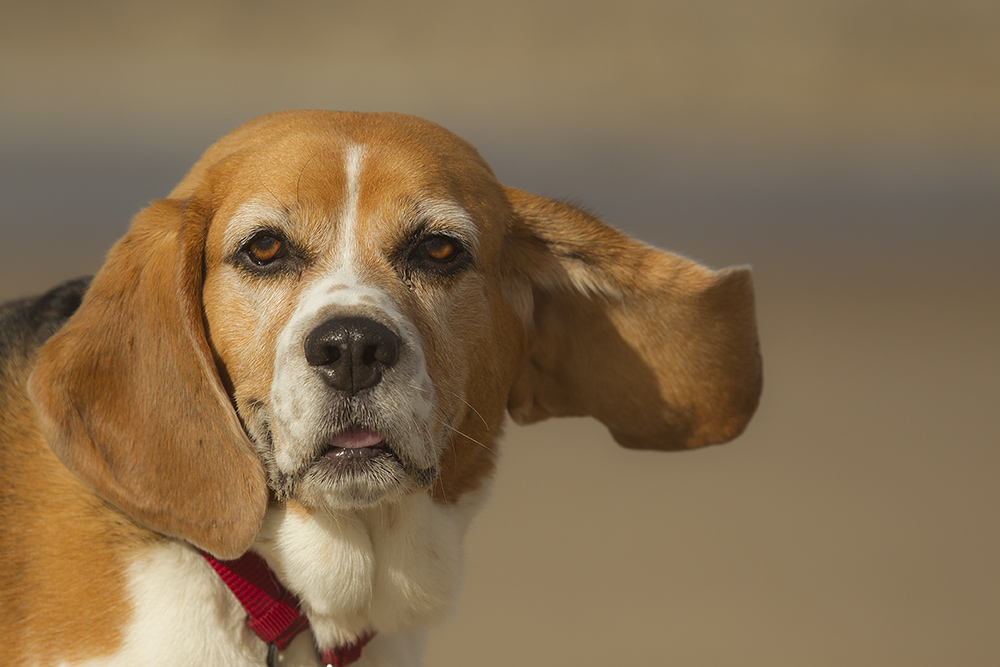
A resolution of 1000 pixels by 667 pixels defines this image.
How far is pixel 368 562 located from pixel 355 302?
812mm

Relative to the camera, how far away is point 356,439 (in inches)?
138

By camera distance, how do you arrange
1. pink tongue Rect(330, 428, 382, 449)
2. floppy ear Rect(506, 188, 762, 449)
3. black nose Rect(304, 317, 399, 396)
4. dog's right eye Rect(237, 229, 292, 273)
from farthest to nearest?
floppy ear Rect(506, 188, 762, 449), dog's right eye Rect(237, 229, 292, 273), pink tongue Rect(330, 428, 382, 449), black nose Rect(304, 317, 399, 396)

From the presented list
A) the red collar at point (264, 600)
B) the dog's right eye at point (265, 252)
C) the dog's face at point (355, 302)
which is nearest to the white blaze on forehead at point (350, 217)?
the dog's face at point (355, 302)

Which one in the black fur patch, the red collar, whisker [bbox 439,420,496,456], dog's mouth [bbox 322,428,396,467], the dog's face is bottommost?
the red collar

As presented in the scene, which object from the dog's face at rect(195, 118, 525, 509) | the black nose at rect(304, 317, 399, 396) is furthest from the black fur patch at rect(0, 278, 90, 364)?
the black nose at rect(304, 317, 399, 396)

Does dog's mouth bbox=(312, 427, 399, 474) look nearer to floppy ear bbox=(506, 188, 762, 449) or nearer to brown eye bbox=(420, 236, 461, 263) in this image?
brown eye bbox=(420, 236, 461, 263)

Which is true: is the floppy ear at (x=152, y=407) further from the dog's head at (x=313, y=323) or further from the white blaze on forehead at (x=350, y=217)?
the white blaze on forehead at (x=350, y=217)

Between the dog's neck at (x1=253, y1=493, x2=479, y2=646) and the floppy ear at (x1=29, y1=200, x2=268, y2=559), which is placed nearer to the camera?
the floppy ear at (x1=29, y1=200, x2=268, y2=559)

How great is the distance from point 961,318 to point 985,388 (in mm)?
3264

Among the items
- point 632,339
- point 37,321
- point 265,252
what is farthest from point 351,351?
point 632,339

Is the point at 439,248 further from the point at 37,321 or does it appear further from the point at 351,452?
the point at 37,321

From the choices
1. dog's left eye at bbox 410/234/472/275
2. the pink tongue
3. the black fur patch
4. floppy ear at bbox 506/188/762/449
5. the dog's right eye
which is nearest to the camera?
the pink tongue

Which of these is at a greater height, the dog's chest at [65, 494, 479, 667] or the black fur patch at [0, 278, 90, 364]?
the black fur patch at [0, 278, 90, 364]

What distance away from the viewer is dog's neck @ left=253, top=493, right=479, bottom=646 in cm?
365
